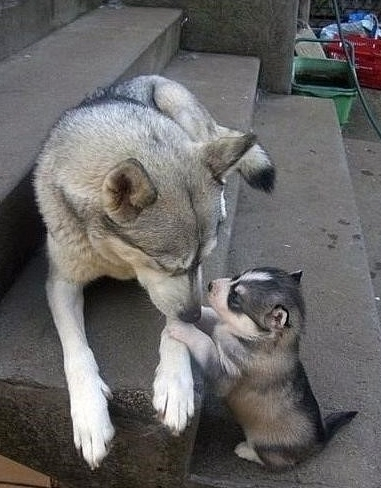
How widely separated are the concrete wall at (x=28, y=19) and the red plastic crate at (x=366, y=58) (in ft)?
14.0

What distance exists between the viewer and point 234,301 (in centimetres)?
235

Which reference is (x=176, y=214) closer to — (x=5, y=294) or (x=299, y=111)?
(x=5, y=294)

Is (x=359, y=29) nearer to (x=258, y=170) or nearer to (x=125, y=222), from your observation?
(x=258, y=170)

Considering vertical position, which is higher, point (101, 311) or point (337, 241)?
point (101, 311)

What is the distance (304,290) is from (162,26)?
9.25ft

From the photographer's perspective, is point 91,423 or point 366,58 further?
point 366,58

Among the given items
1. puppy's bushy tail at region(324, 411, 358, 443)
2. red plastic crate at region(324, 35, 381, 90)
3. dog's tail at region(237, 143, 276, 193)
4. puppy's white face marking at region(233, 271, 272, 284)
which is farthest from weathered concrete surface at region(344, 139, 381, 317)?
red plastic crate at region(324, 35, 381, 90)

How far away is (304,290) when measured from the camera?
3199mm

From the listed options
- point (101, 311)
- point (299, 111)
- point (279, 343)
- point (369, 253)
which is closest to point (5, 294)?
point (101, 311)

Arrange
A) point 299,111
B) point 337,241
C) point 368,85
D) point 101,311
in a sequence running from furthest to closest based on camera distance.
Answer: point 368,85
point 299,111
point 337,241
point 101,311

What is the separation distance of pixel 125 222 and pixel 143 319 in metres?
0.47

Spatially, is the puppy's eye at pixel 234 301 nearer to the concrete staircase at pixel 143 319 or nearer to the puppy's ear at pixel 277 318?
the puppy's ear at pixel 277 318

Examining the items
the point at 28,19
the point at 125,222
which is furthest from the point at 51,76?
the point at 125,222

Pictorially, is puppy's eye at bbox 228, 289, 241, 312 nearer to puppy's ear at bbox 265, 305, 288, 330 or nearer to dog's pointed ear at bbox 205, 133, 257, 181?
puppy's ear at bbox 265, 305, 288, 330
